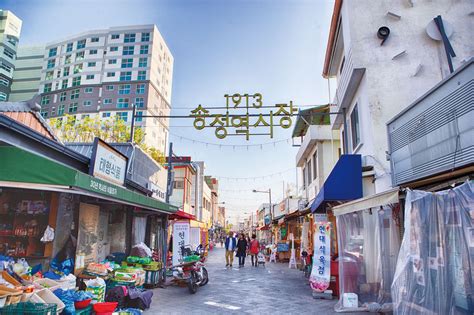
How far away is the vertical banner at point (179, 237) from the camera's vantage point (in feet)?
49.2

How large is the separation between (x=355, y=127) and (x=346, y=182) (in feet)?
9.36

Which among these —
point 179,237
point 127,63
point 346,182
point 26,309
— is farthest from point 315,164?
point 127,63

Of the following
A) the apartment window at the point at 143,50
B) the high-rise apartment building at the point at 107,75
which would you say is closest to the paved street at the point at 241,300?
the high-rise apartment building at the point at 107,75

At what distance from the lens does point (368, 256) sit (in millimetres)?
7855

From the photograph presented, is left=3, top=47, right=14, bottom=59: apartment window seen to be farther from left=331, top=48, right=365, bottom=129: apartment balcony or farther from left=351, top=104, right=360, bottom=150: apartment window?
left=351, top=104, right=360, bottom=150: apartment window

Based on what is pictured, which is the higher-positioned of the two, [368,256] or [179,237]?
[179,237]

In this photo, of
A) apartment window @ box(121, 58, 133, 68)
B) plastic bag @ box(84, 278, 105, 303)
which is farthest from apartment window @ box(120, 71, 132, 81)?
plastic bag @ box(84, 278, 105, 303)

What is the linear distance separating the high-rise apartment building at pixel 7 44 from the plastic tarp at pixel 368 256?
178ft

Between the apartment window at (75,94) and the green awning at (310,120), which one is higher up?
the apartment window at (75,94)

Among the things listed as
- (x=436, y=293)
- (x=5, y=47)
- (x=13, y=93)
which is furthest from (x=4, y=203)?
(x=13, y=93)

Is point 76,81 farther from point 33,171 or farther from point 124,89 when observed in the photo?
point 33,171

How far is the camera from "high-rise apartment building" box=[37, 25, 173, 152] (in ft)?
198

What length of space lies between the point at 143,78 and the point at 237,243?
49.0 m

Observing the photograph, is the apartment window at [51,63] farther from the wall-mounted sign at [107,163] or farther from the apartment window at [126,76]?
the wall-mounted sign at [107,163]
